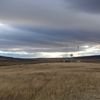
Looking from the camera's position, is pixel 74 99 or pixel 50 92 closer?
pixel 74 99

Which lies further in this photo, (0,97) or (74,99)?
(0,97)

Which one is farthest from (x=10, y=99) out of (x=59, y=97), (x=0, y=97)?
(x=59, y=97)

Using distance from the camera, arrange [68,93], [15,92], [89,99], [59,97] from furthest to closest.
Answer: [15,92] < [68,93] < [59,97] < [89,99]

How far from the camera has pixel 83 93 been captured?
25.6 meters

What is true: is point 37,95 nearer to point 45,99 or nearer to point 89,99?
point 45,99

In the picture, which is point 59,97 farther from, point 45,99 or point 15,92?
point 15,92

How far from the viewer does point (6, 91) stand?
2811 cm

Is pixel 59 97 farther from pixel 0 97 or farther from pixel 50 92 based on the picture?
pixel 0 97

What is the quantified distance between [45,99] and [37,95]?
7.10 ft

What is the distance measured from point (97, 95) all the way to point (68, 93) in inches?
103

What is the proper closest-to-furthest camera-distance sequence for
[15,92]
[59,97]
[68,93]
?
1. [59,97]
2. [68,93]
3. [15,92]

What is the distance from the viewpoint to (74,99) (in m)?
22.8

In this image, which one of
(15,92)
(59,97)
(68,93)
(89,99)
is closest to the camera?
(89,99)

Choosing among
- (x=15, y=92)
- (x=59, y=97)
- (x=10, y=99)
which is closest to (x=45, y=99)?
(x=59, y=97)
